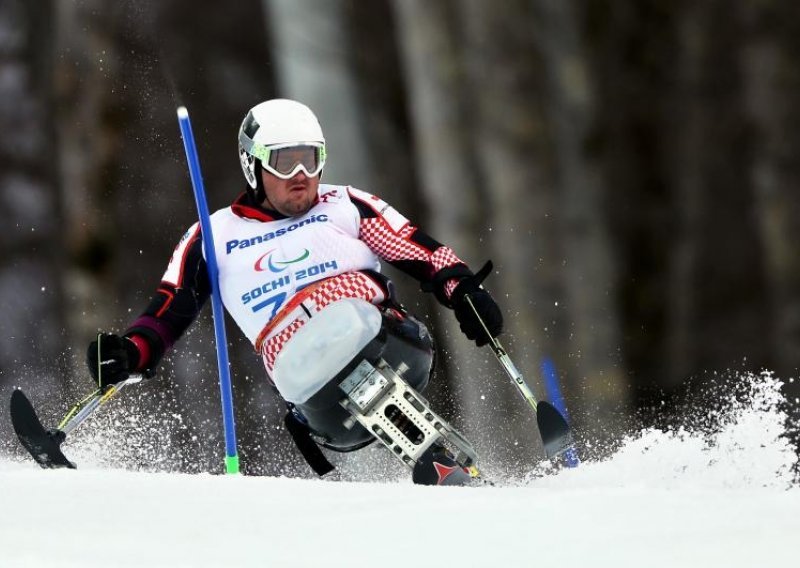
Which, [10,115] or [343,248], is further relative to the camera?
[10,115]

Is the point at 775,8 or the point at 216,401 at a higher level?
the point at 775,8

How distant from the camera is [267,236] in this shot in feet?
23.3

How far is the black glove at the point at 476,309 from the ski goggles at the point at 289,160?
773 mm

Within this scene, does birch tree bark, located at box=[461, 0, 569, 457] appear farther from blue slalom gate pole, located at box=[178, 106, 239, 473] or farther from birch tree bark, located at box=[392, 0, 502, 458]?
blue slalom gate pole, located at box=[178, 106, 239, 473]

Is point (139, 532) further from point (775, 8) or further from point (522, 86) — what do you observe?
point (775, 8)

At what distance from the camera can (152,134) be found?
19.2 metres

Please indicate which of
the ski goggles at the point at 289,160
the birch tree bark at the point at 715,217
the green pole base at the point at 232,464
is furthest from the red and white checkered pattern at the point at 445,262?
the birch tree bark at the point at 715,217

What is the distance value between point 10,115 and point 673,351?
865 cm

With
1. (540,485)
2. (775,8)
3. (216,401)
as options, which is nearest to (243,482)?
(540,485)

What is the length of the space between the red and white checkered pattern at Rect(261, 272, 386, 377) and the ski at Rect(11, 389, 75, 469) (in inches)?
35.1

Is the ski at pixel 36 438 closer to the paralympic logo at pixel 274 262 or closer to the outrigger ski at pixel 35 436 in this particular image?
the outrigger ski at pixel 35 436

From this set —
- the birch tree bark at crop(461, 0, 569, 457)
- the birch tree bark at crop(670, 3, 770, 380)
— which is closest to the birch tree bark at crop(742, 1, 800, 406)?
the birch tree bark at crop(670, 3, 770, 380)

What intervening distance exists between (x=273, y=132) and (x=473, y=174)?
18.7 ft

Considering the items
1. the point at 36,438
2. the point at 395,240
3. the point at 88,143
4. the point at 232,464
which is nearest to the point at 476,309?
the point at 395,240
